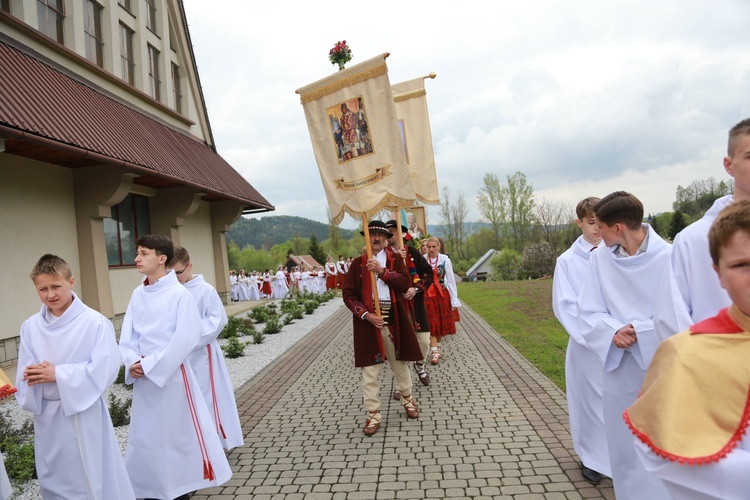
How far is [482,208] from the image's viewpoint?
58.1 meters

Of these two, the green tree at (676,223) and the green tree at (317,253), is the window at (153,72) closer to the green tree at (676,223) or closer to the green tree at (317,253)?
the green tree at (317,253)

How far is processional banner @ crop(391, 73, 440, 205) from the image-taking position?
7871 millimetres

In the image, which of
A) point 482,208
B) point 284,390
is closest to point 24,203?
point 284,390

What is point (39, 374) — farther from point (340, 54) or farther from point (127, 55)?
point (127, 55)

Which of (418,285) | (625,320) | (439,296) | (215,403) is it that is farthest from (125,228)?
(625,320)

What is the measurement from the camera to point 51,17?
1181 centimetres

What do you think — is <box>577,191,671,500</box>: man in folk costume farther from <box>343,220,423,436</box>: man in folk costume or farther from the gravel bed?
the gravel bed

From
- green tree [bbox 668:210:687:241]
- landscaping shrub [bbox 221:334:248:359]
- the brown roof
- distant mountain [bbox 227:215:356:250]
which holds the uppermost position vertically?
distant mountain [bbox 227:215:356:250]

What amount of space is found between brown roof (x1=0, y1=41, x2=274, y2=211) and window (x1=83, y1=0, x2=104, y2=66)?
49.8 inches

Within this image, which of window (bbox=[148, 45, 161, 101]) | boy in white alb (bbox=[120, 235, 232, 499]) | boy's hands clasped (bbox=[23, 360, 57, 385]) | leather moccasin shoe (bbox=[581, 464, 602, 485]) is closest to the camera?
boy's hands clasped (bbox=[23, 360, 57, 385])

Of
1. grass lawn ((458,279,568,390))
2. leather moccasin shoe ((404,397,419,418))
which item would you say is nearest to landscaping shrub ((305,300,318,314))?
grass lawn ((458,279,568,390))

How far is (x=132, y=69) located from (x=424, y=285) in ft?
42.8

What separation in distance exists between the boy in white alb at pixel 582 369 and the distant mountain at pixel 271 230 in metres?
101

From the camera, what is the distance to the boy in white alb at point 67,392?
11.2 feet
